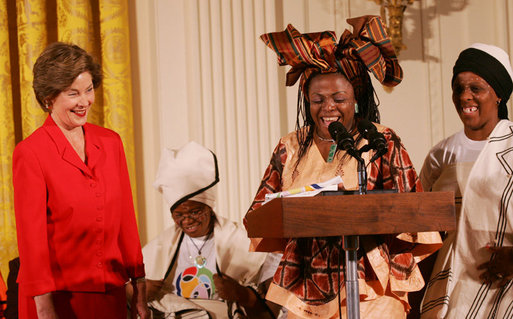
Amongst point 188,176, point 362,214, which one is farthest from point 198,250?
point 362,214

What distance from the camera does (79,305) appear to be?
2.59 meters

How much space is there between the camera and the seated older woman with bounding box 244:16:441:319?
98.8 inches

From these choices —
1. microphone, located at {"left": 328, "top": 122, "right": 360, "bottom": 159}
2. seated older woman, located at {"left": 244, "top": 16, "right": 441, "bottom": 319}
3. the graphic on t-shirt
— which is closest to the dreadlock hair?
seated older woman, located at {"left": 244, "top": 16, "right": 441, "bottom": 319}

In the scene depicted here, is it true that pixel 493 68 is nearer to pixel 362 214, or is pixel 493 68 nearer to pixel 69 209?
pixel 362 214

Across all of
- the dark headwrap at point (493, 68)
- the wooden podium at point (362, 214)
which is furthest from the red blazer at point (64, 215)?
the dark headwrap at point (493, 68)

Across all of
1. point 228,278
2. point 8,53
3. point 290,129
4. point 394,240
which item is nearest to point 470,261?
point 394,240

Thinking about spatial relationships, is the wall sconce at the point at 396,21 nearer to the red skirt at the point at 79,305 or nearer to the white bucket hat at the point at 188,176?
the white bucket hat at the point at 188,176

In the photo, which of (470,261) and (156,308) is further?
(156,308)

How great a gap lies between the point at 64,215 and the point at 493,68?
6.87 ft

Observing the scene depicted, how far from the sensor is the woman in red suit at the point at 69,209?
252 centimetres

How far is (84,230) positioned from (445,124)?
301 centimetres

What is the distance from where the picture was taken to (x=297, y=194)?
2270mm

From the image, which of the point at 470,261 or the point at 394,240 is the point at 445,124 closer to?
the point at 470,261

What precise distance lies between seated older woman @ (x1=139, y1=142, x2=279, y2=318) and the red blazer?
1271mm
